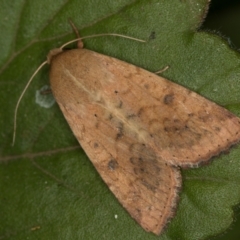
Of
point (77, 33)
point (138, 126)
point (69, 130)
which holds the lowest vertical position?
point (69, 130)

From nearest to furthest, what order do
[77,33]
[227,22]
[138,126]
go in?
[138,126] → [77,33] → [227,22]

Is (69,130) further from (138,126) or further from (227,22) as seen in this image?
(227,22)

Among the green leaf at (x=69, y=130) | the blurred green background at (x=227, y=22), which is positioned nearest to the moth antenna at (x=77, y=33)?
the green leaf at (x=69, y=130)

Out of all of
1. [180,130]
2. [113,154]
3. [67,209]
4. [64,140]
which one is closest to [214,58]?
[180,130]

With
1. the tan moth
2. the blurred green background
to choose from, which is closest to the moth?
the tan moth

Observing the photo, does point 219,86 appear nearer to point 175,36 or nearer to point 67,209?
point 175,36

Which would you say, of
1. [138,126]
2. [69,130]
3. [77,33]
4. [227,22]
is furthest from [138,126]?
[227,22]

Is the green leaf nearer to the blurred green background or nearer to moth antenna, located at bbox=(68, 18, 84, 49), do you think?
moth antenna, located at bbox=(68, 18, 84, 49)

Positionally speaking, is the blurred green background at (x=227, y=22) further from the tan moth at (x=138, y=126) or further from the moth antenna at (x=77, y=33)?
the moth antenna at (x=77, y=33)
